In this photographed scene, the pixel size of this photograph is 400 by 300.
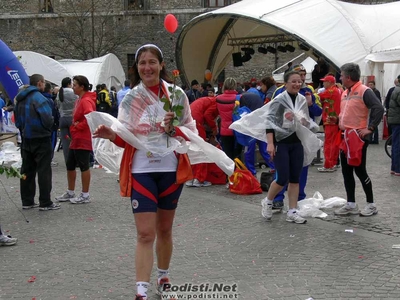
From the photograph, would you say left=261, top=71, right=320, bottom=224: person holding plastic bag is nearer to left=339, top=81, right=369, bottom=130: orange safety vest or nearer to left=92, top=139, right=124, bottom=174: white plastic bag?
left=339, top=81, right=369, bottom=130: orange safety vest

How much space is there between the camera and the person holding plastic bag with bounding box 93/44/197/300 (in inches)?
181

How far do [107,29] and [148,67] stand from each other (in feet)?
123

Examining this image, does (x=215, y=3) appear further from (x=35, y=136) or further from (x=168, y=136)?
(x=168, y=136)

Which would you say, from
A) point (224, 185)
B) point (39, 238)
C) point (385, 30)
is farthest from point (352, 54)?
point (39, 238)

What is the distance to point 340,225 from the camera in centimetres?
780

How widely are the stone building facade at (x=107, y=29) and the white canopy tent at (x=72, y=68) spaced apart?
28.4 ft

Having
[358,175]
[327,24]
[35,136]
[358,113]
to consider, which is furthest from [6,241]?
[327,24]

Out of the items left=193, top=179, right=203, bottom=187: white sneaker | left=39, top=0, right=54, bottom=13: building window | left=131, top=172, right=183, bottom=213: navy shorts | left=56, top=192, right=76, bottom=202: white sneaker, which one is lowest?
left=193, top=179, right=203, bottom=187: white sneaker

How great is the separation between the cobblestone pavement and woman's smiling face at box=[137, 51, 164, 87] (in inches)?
68.3

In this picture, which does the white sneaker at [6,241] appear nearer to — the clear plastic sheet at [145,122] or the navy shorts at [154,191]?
the clear plastic sheet at [145,122]

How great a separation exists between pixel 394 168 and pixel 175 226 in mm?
5897

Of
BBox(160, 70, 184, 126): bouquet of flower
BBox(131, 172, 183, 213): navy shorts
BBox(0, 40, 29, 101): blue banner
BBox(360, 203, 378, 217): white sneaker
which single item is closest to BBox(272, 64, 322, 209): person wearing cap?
BBox(360, 203, 378, 217): white sneaker

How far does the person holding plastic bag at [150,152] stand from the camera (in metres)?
4.59

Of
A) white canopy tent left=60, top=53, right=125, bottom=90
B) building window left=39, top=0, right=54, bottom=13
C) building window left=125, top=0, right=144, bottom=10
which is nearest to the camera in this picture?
white canopy tent left=60, top=53, right=125, bottom=90
